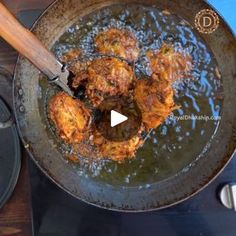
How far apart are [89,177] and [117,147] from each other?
6.0 inches

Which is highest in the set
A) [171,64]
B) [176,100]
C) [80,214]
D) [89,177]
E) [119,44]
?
[119,44]

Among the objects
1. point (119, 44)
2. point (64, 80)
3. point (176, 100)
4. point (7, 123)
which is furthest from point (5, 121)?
point (176, 100)

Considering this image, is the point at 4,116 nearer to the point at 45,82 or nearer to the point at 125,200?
the point at 45,82

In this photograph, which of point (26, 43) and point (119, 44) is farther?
point (119, 44)

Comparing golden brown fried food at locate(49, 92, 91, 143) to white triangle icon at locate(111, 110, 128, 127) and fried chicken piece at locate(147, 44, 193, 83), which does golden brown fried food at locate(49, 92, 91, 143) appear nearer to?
white triangle icon at locate(111, 110, 128, 127)

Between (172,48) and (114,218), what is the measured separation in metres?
0.62

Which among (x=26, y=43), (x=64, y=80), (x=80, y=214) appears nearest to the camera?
(x=26, y=43)

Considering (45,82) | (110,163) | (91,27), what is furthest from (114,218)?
(91,27)

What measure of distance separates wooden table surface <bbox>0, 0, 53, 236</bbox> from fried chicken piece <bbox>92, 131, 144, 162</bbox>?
0.29m

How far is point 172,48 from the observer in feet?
4.45

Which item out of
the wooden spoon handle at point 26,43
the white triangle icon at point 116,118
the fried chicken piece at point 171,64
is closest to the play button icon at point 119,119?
the white triangle icon at point 116,118

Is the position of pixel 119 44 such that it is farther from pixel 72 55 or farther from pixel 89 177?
pixel 89 177

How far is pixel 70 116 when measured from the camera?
1.35 meters

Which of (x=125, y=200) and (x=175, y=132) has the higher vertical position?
(x=175, y=132)
